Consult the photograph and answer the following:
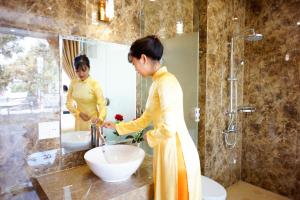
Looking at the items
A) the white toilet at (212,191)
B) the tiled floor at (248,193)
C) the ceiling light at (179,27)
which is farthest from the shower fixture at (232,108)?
the white toilet at (212,191)

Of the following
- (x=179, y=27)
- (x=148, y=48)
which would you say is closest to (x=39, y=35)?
(x=148, y=48)

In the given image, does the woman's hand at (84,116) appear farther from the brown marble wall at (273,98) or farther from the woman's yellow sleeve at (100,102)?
the brown marble wall at (273,98)

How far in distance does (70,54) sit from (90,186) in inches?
39.4

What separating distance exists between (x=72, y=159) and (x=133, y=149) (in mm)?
505

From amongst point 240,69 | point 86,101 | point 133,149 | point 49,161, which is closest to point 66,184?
point 49,161

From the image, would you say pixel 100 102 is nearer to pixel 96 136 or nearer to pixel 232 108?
pixel 96 136

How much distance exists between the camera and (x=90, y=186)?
134 centimetres

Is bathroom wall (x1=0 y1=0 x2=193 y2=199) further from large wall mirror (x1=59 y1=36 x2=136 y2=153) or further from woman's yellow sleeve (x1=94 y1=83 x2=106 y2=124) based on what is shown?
woman's yellow sleeve (x1=94 y1=83 x2=106 y2=124)

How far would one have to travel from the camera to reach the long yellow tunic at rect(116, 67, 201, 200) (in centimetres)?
123

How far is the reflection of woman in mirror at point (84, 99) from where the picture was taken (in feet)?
5.49

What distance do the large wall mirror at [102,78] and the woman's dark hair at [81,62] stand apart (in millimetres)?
27

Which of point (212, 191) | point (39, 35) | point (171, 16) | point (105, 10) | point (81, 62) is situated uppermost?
point (171, 16)

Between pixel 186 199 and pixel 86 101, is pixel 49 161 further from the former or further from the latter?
pixel 186 199

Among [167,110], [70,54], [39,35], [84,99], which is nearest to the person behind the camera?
[167,110]
